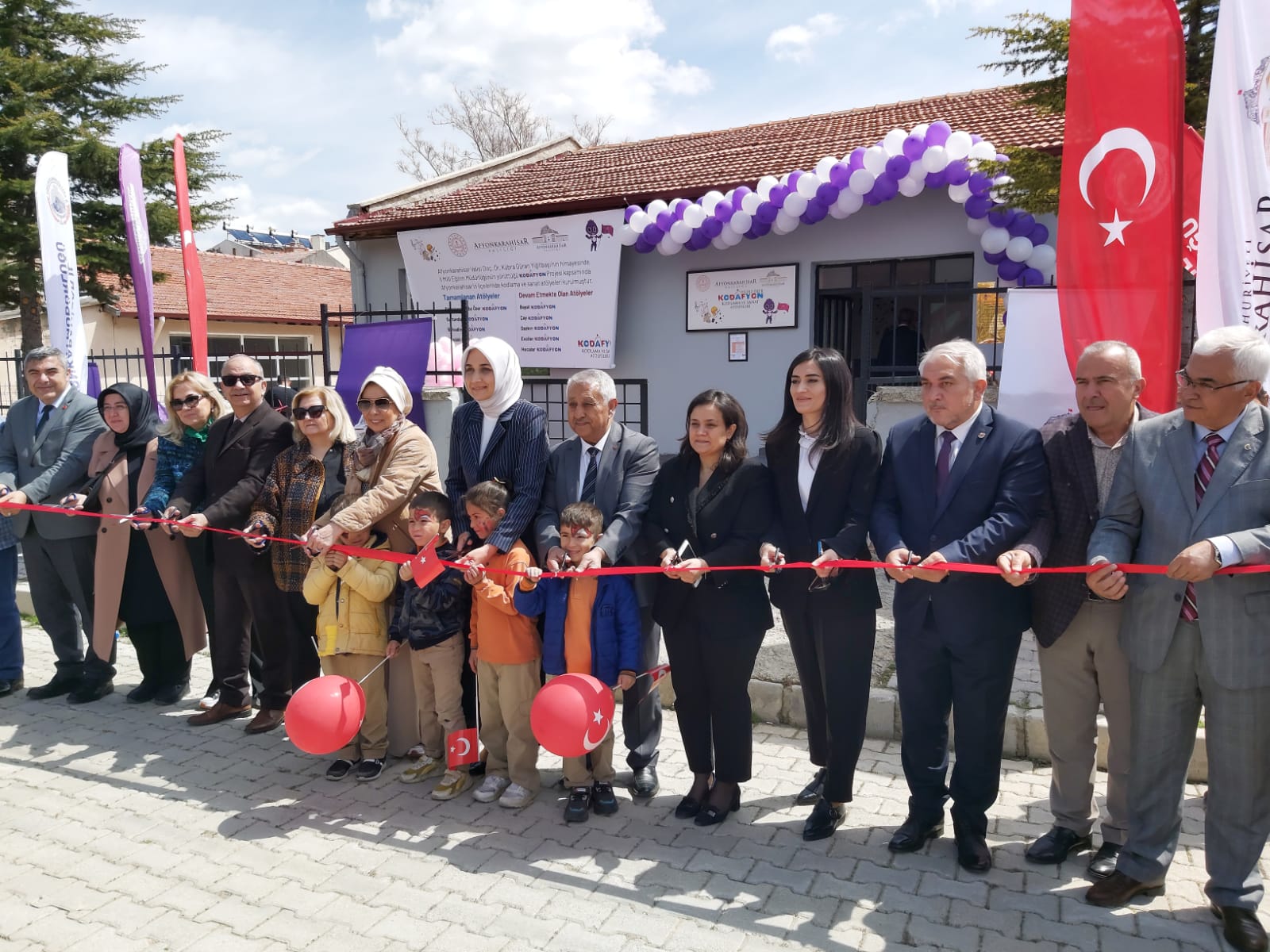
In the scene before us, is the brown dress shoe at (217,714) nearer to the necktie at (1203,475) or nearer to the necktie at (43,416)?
the necktie at (43,416)

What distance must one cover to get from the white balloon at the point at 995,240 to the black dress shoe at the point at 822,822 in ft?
23.8

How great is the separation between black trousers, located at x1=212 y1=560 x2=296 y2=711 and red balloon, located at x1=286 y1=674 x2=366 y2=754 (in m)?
1.02

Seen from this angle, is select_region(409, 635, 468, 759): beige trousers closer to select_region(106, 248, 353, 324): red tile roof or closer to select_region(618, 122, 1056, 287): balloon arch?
select_region(618, 122, 1056, 287): balloon arch

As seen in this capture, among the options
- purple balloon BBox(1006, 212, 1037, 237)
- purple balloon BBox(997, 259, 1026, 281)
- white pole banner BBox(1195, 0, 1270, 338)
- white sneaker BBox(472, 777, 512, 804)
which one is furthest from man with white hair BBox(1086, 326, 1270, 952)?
purple balloon BBox(997, 259, 1026, 281)

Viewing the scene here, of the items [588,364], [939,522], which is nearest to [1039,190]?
[939,522]

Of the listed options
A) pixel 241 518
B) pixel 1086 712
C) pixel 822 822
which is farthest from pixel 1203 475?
pixel 241 518

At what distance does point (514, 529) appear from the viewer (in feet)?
13.2

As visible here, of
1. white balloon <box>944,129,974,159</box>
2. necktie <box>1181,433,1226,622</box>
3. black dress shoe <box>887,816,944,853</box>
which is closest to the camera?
necktie <box>1181,433,1226,622</box>

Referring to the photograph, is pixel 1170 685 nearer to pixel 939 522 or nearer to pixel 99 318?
pixel 939 522

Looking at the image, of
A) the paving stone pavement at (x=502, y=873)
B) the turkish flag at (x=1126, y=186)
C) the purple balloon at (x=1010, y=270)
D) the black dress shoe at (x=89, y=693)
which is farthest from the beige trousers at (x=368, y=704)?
the purple balloon at (x=1010, y=270)

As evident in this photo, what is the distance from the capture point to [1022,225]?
8992 millimetres

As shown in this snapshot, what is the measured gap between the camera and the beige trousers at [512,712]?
13.1 feet

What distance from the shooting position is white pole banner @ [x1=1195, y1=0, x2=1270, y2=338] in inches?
151

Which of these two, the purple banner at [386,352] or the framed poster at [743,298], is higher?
the framed poster at [743,298]
